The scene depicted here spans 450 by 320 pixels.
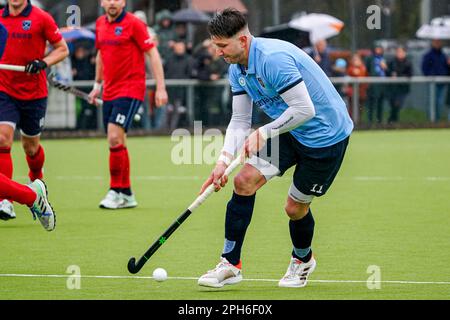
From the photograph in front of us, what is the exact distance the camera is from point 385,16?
81.7 ft

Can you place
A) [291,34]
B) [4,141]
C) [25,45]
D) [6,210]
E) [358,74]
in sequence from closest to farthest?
→ [4,141]
[6,210]
[25,45]
[291,34]
[358,74]

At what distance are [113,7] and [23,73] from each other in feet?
4.47

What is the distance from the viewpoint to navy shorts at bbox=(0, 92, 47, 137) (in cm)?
1019

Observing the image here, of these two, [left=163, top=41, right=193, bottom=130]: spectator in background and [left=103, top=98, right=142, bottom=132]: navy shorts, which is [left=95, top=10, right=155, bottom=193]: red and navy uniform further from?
[left=163, top=41, right=193, bottom=130]: spectator in background

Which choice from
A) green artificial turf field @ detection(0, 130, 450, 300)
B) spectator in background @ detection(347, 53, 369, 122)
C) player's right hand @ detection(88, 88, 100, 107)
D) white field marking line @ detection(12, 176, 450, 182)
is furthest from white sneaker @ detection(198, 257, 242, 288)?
spectator in background @ detection(347, 53, 369, 122)

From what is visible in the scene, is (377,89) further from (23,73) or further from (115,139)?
(23,73)

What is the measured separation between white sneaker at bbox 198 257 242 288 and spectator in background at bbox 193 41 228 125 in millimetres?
15094

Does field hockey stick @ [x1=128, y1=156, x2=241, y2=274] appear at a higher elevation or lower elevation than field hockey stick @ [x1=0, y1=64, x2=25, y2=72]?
lower

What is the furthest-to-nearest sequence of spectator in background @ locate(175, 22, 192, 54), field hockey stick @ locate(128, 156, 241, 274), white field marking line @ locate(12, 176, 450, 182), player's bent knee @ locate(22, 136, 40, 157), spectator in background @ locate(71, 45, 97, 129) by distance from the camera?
spectator in background @ locate(175, 22, 192, 54), spectator in background @ locate(71, 45, 97, 129), white field marking line @ locate(12, 176, 450, 182), player's bent knee @ locate(22, 136, 40, 157), field hockey stick @ locate(128, 156, 241, 274)

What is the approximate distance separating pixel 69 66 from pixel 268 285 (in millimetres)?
14480

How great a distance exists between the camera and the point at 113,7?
36.9 feet

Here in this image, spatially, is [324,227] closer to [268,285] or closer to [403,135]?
[268,285]

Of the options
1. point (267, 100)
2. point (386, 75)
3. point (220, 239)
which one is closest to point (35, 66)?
point (220, 239)

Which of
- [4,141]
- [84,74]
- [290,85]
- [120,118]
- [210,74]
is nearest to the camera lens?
[290,85]
